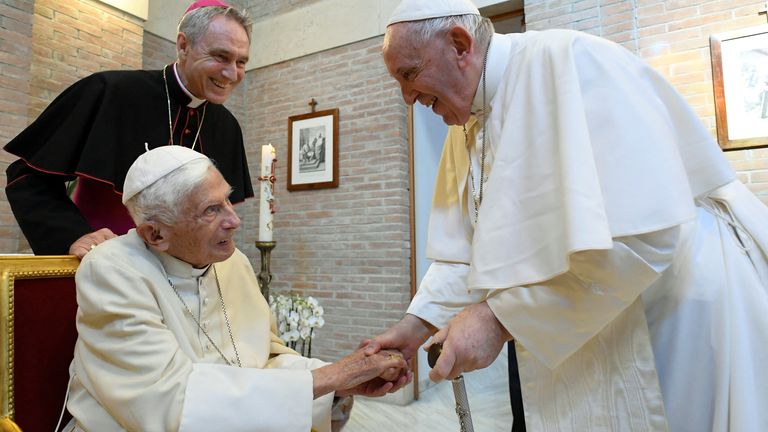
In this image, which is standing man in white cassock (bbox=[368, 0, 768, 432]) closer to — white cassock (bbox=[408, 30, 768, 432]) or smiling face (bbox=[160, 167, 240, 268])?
white cassock (bbox=[408, 30, 768, 432])

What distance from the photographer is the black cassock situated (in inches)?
70.7

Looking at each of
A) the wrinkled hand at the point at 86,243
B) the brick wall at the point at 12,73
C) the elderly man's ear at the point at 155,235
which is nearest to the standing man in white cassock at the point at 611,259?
the elderly man's ear at the point at 155,235

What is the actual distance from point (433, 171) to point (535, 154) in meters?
4.15

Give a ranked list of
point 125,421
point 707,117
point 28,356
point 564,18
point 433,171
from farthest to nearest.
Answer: point 433,171 < point 564,18 < point 707,117 < point 28,356 < point 125,421

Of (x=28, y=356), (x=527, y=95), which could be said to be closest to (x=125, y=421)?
(x=28, y=356)

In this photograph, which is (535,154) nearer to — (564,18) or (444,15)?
(444,15)

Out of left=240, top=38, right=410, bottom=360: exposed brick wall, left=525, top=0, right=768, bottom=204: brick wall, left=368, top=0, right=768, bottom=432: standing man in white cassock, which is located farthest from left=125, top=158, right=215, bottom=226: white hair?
left=525, top=0, right=768, bottom=204: brick wall

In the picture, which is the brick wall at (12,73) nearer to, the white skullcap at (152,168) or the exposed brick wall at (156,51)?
the exposed brick wall at (156,51)

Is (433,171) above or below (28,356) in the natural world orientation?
above

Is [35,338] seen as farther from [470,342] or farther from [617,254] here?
[617,254]

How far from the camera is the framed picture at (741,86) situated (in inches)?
132

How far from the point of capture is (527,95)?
117cm

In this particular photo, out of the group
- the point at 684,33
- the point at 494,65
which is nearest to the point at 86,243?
the point at 494,65

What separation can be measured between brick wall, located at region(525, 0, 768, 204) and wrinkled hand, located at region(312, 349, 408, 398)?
3058mm
